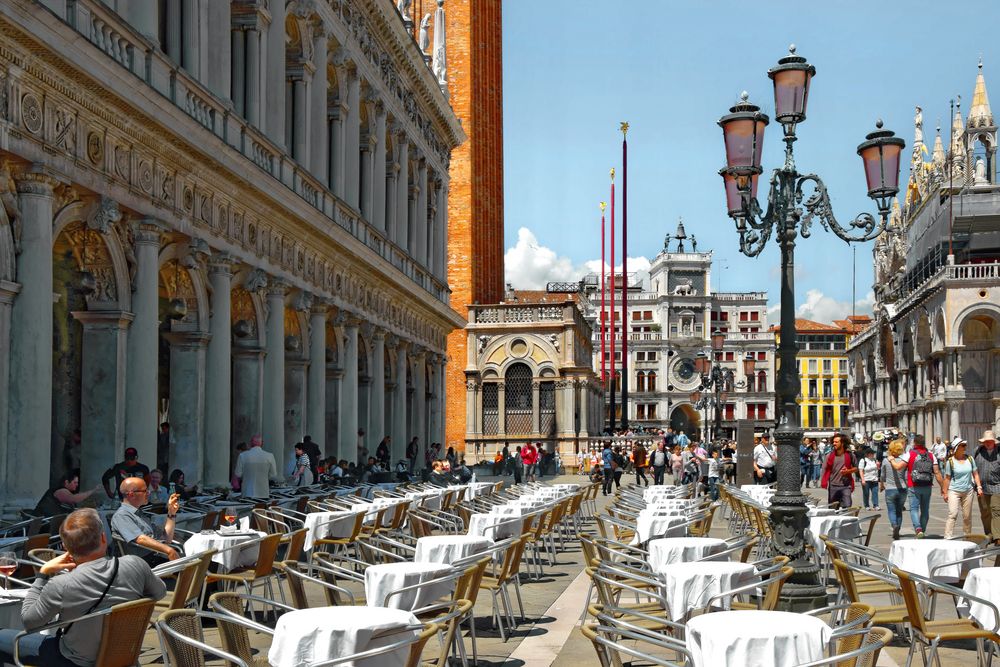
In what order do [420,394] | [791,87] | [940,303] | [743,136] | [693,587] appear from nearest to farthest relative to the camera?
[693,587], [791,87], [743,136], [420,394], [940,303]

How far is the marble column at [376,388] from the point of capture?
105ft

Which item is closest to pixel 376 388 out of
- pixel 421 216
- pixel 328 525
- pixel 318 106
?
pixel 421 216

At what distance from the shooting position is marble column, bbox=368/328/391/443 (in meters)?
32.0

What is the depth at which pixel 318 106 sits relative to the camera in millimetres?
25719

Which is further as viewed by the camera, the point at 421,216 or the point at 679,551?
the point at 421,216

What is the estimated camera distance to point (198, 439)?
18.6 meters

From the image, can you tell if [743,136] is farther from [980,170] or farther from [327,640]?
[980,170]

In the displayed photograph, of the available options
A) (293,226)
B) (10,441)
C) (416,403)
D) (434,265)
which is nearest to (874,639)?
(10,441)

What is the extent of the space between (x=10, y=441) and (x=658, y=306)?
10512 centimetres

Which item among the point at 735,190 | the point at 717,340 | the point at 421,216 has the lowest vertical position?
the point at 717,340

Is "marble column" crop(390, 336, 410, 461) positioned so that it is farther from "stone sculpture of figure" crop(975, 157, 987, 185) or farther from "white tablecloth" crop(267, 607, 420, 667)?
"stone sculpture of figure" crop(975, 157, 987, 185)

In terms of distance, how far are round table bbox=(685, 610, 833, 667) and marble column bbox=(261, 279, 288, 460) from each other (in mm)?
17245

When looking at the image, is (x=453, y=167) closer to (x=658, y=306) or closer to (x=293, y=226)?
(x=293, y=226)

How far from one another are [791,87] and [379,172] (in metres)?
22.1
